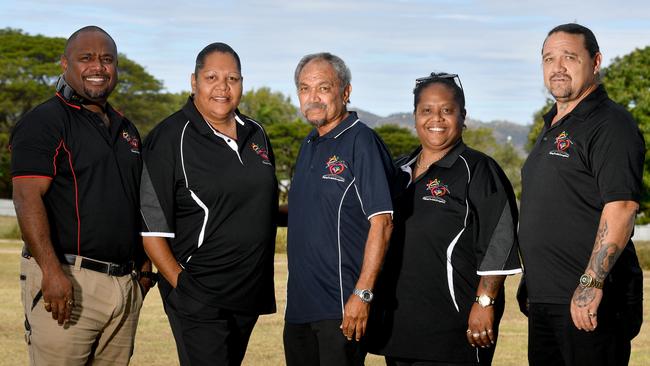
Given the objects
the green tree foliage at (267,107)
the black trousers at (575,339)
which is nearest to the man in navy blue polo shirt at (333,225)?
the black trousers at (575,339)

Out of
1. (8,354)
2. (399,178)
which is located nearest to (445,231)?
(399,178)

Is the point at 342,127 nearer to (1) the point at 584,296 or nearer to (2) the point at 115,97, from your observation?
(1) the point at 584,296

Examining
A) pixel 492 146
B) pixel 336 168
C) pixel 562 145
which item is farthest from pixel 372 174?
pixel 492 146

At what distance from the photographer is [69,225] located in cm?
649

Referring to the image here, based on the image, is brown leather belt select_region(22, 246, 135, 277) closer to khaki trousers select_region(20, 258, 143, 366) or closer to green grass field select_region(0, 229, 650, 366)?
khaki trousers select_region(20, 258, 143, 366)

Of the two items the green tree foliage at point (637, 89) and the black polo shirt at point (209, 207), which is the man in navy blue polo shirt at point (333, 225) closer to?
the black polo shirt at point (209, 207)

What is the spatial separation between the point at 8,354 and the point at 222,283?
604 centimetres

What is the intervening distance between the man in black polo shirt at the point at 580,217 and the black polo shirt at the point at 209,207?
156 cm

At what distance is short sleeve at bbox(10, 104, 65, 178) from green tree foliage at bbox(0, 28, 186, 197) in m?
65.6

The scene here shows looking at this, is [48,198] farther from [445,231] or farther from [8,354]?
[8,354]

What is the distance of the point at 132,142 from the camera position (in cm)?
672

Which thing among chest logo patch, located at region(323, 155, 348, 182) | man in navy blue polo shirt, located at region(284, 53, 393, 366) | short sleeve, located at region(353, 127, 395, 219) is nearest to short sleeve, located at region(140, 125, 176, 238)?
man in navy blue polo shirt, located at region(284, 53, 393, 366)

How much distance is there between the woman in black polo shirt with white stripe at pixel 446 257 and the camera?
620cm

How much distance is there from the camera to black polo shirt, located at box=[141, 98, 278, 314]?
6.32 m
